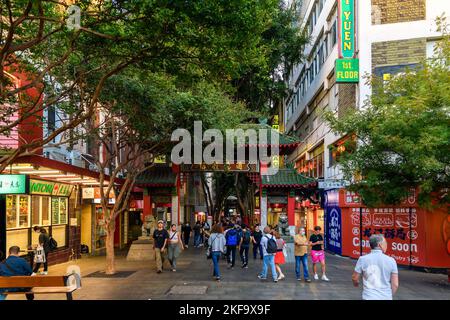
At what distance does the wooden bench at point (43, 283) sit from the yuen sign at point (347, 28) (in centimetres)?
1761

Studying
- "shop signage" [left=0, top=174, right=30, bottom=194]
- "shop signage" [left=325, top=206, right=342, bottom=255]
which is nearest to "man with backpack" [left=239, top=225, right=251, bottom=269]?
"shop signage" [left=325, top=206, right=342, bottom=255]

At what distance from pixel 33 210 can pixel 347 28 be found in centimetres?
1662

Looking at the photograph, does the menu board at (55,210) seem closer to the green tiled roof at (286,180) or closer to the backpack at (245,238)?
the backpack at (245,238)

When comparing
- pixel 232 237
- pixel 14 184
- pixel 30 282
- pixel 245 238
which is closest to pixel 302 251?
pixel 232 237

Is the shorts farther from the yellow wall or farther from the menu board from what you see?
the yellow wall

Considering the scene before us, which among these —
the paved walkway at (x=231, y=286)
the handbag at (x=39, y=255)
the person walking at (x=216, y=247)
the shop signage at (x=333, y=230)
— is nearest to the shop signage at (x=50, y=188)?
the handbag at (x=39, y=255)

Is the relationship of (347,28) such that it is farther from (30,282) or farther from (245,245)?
(30,282)

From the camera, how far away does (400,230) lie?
19.5m

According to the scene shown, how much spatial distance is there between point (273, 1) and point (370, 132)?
227 inches

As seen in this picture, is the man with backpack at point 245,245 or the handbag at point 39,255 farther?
the man with backpack at point 245,245

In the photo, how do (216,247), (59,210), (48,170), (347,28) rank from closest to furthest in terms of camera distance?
1. (216,247)
2. (48,170)
3. (59,210)
4. (347,28)

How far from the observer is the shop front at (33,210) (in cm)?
1397

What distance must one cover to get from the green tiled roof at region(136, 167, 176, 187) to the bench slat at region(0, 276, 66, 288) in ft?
56.8

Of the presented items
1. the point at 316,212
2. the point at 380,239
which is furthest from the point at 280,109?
the point at 380,239
